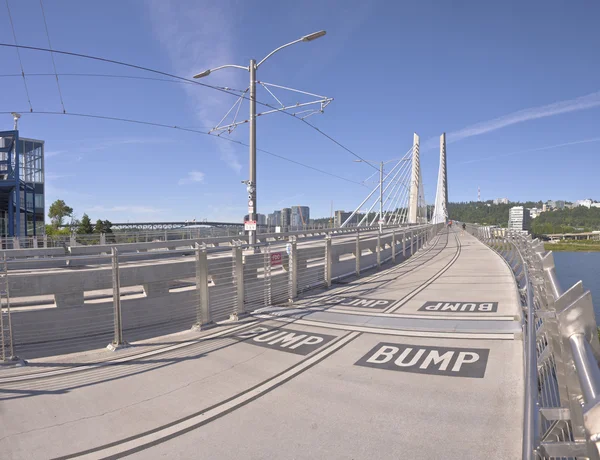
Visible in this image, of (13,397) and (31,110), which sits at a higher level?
(31,110)

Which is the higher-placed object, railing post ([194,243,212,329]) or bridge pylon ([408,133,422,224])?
bridge pylon ([408,133,422,224])

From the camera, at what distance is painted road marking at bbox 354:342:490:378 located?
16.4ft

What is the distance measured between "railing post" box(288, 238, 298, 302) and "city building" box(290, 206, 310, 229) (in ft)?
133

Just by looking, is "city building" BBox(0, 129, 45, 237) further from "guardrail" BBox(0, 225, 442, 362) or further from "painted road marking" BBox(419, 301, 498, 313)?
"painted road marking" BBox(419, 301, 498, 313)

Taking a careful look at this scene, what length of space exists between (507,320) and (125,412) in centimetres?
637

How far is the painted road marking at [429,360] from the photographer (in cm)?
500

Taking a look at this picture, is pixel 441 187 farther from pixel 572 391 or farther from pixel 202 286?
pixel 572 391

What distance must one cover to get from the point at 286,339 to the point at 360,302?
3.21 meters

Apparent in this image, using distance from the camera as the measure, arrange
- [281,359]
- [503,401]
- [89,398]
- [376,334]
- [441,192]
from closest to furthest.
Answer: [503,401]
[89,398]
[281,359]
[376,334]
[441,192]

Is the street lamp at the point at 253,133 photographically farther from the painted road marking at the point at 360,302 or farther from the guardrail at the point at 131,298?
the painted road marking at the point at 360,302

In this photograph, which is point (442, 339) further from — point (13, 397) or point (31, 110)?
point (31, 110)

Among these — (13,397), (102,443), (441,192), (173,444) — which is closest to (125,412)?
(102,443)

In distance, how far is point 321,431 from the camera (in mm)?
3705

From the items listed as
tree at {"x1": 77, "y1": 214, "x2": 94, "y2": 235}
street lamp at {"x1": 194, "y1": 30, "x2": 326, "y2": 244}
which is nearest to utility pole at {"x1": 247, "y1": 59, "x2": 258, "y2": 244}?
street lamp at {"x1": 194, "y1": 30, "x2": 326, "y2": 244}
